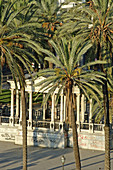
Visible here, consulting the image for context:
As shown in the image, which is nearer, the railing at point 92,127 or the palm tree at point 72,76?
the palm tree at point 72,76

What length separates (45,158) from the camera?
48750 mm

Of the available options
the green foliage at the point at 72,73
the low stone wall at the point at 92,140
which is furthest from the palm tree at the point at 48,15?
the green foliage at the point at 72,73

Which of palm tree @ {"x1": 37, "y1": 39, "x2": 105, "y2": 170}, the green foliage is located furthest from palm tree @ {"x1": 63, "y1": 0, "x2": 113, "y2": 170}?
the green foliage

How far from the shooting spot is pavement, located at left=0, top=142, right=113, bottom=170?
150 ft

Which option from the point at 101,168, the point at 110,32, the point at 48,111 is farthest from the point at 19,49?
the point at 48,111

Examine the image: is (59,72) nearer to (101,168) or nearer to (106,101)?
(106,101)

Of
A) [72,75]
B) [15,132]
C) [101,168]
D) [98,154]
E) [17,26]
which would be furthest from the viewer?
[15,132]

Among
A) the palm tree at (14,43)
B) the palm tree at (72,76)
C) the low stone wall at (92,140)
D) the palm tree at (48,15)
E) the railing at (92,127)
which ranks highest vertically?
the palm tree at (48,15)

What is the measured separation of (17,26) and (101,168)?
1686cm

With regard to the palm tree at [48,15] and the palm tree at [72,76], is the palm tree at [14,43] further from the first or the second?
the palm tree at [48,15]

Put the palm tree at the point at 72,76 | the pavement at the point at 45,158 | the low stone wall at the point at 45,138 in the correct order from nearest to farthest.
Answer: the palm tree at the point at 72,76, the pavement at the point at 45,158, the low stone wall at the point at 45,138

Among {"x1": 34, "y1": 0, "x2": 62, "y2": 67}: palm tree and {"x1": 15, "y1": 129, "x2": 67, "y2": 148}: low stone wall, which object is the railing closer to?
{"x1": 15, "y1": 129, "x2": 67, "y2": 148}: low stone wall

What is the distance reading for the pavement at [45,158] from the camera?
45688 millimetres

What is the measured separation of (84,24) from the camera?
141ft
